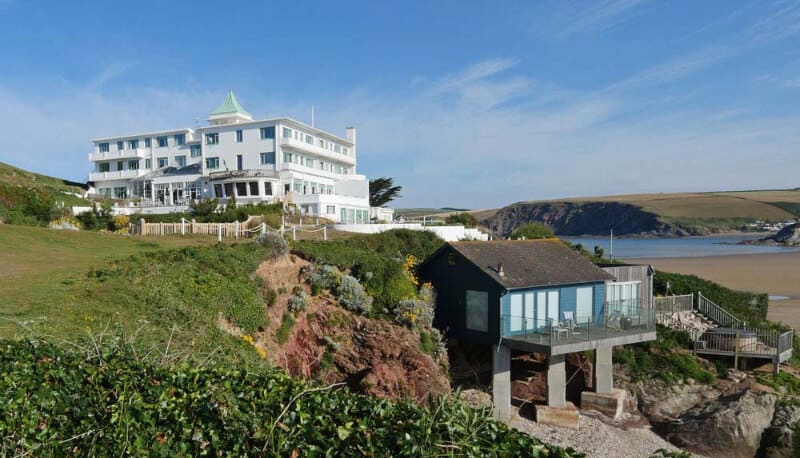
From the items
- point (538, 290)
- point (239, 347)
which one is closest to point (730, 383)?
point (538, 290)

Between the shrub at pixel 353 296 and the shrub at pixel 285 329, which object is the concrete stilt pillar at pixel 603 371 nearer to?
the shrub at pixel 353 296

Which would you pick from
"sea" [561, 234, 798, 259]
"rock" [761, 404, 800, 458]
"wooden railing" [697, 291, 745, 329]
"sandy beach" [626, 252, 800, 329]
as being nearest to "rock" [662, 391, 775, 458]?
"rock" [761, 404, 800, 458]

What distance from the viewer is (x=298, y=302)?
2177 centimetres

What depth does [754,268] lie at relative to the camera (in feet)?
201

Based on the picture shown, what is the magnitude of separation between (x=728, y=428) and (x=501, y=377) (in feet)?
26.3

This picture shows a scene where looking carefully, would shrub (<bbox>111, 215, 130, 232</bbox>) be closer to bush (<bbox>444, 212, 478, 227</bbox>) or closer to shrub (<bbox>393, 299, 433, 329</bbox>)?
shrub (<bbox>393, 299, 433, 329</bbox>)

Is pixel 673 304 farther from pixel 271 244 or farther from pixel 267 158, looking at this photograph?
pixel 267 158

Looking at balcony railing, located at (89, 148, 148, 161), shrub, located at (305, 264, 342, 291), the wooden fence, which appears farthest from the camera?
balcony railing, located at (89, 148, 148, 161)

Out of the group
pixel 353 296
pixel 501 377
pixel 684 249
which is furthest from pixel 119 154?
pixel 684 249

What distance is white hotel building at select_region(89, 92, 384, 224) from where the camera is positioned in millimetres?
47344

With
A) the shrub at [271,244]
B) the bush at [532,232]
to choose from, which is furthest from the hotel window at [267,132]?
the shrub at [271,244]

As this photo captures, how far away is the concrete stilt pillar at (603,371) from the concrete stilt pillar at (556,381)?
2278 millimetres

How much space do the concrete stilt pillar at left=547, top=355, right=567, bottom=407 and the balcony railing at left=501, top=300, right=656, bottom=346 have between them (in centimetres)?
155

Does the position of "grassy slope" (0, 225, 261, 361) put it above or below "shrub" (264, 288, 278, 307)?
above
